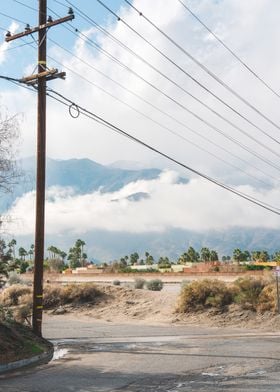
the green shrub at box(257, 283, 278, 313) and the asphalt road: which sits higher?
the green shrub at box(257, 283, 278, 313)

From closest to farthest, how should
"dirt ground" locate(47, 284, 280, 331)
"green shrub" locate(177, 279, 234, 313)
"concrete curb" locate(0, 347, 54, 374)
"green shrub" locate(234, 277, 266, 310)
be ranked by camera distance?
"concrete curb" locate(0, 347, 54, 374) → "dirt ground" locate(47, 284, 280, 331) → "green shrub" locate(234, 277, 266, 310) → "green shrub" locate(177, 279, 234, 313)

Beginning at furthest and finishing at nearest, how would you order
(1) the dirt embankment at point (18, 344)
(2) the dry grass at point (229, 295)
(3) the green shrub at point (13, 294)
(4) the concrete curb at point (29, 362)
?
(3) the green shrub at point (13, 294) → (2) the dry grass at point (229, 295) → (1) the dirt embankment at point (18, 344) → (4) the concrete curb at point (29, 362)

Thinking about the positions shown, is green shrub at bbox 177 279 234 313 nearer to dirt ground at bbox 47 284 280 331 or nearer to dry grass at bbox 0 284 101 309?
dirt ground at bbox 47 284 280 331

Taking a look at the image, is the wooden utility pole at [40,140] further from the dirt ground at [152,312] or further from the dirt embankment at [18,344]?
the dirt ground at [152,312]

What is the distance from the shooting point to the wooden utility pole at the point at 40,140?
18766 millimetres

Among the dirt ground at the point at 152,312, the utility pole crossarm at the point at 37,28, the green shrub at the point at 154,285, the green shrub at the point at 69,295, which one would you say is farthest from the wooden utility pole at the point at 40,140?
the green shrub at the point at 154,285

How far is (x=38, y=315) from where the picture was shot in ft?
61.6

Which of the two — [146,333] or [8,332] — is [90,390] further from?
[146,333]

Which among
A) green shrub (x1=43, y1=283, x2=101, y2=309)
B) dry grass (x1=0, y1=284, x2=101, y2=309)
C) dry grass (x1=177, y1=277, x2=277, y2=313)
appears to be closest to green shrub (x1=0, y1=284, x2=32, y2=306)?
dry grass (x1=0, y1=284, x2=101, y2=309)

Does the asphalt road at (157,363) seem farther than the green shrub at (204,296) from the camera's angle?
No

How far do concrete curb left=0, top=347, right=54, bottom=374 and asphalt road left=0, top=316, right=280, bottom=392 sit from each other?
15.4 inches

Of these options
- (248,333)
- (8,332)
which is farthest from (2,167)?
(248,333)

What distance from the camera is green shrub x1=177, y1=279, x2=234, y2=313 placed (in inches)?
1172

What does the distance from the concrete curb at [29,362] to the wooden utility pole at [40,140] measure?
6.36ft
